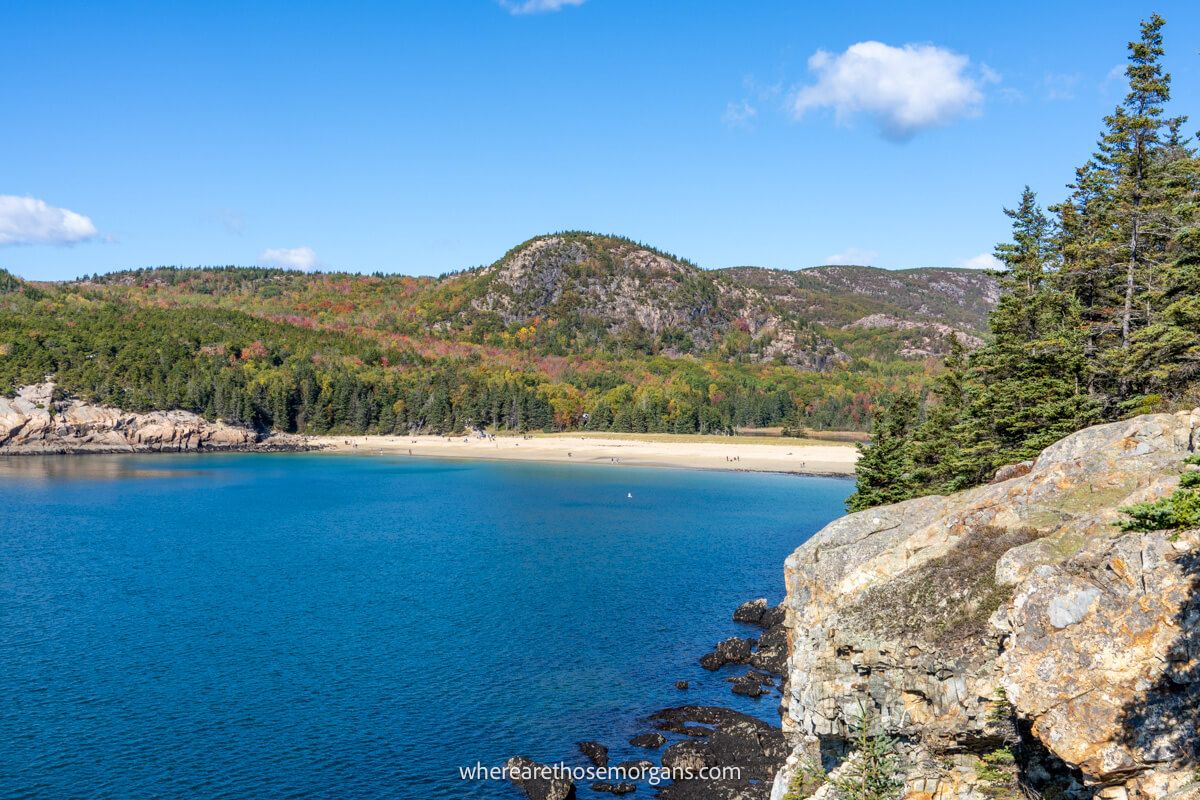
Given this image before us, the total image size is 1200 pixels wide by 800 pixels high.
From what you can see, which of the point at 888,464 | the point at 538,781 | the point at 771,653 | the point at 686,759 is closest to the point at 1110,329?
the point at 888,464

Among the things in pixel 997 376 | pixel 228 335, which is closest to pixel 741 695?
pixel 997 376

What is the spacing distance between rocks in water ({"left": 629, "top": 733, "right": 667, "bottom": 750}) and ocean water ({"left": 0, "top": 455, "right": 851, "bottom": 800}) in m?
0.47

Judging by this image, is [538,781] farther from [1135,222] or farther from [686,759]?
[1135,222]

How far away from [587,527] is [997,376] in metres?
43.8

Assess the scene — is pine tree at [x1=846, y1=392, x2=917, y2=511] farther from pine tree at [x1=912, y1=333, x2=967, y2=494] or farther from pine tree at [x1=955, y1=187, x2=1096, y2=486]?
pine tree at [x1=955, y1=187, x2=1096, y2=486]

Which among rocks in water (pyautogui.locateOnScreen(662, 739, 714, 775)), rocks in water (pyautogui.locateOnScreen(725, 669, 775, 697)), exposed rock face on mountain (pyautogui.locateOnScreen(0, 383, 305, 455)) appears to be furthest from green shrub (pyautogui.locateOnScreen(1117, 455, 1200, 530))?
exposed rock face on mountain (pyautogui.locateOnScreen(0, 383, 305, 455))

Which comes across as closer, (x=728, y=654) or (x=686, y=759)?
(x=686, y=759)

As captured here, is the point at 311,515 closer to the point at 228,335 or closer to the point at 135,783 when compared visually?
the point at 135,783

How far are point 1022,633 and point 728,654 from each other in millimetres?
26814

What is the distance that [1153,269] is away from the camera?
31.5 meters

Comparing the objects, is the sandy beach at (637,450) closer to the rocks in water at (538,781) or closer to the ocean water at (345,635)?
the ocean water at (345,635)

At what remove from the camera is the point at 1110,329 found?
34500 millimetres

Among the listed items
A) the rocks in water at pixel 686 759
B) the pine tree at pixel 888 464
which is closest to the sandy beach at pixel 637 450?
the pine tree at pixel 888 464

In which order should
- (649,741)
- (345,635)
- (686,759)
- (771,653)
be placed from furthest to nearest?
(345,635) < (771,653) < (649,741) < (686,759)
